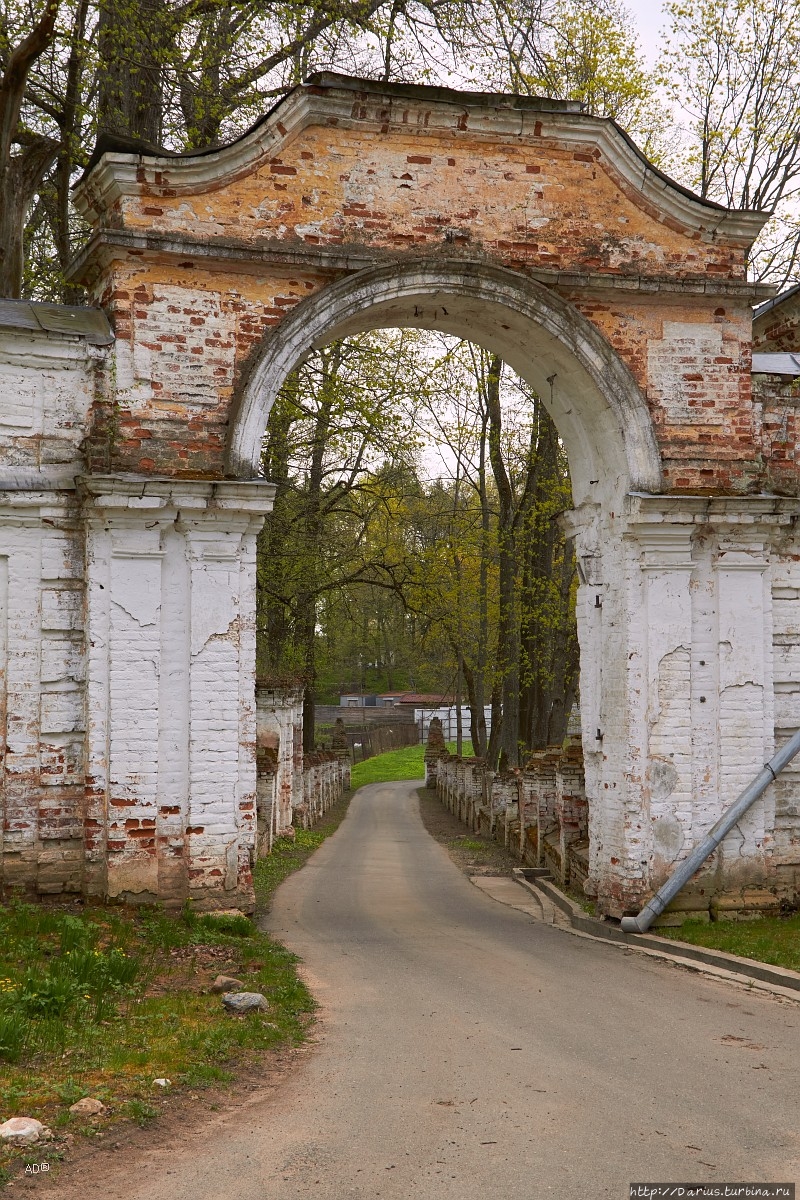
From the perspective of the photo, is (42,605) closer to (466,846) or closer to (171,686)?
(171,686)

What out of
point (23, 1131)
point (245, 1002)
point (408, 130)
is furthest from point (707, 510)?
point (23, 1131)

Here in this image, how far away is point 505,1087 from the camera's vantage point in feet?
17.1

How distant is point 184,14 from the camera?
43.7 feet

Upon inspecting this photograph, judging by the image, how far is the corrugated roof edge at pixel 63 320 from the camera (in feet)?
27.7

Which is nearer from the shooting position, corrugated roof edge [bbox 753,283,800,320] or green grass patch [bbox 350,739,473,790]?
corrugated roof edge [bbox 753,283,800,320]

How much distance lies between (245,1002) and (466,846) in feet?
37.8

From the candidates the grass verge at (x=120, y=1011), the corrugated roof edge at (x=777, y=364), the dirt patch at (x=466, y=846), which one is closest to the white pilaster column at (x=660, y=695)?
the corrugated roof edge at (x=777, y=364)

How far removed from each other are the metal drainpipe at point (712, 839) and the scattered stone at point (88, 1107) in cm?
548

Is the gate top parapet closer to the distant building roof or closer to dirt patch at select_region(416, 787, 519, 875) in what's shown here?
dirt patch at select_region(416, 787, 519, 875)

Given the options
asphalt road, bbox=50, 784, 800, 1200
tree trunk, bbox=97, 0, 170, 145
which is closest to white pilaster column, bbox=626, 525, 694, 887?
asphalt road, bbox=50, 784, 800, 1200

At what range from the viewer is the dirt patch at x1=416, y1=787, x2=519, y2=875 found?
49.0ft

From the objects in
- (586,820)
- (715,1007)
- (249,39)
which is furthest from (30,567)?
(249,39)

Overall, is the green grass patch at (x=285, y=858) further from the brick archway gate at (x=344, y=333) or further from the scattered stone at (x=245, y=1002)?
the scattered stone at (x=245, y=1002)

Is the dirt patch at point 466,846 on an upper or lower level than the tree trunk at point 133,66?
lower
